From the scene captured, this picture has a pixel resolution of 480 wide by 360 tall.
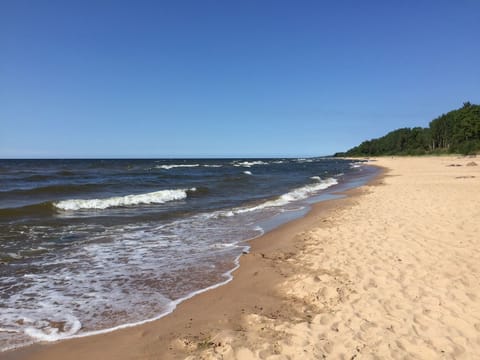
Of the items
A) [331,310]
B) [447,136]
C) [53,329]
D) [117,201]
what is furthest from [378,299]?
[447,136]

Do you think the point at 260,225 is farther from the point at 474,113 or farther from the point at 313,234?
the point at 474,113

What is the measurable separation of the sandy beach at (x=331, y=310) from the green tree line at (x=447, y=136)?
224 feet

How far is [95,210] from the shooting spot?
15219mm

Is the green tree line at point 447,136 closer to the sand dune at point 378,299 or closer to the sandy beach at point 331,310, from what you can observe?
the sand dune at point 378,299

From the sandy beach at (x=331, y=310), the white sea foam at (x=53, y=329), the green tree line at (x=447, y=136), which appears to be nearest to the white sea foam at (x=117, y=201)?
the sandy beach at (x=331, y=310)

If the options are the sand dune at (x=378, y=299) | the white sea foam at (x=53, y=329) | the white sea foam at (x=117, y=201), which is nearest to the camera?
the sand dune at (x=378, y=299)

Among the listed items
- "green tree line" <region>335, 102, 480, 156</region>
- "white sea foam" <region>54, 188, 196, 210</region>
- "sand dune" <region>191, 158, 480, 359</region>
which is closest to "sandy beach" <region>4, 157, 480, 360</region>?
"sand dune" <region>191, 158, 480, 359</region>

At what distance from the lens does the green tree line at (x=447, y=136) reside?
75175 mm

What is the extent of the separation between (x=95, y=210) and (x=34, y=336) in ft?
38.4

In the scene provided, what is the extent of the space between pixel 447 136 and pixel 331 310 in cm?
10112

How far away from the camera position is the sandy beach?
12.2 feet

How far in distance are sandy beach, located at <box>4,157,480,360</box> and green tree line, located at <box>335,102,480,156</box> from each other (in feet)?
224

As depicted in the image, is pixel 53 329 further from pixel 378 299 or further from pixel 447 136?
pixel 447 136

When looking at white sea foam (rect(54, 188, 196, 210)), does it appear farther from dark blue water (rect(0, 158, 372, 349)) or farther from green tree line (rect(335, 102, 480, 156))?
green tree line (rect(335, 102, 480, 156))
